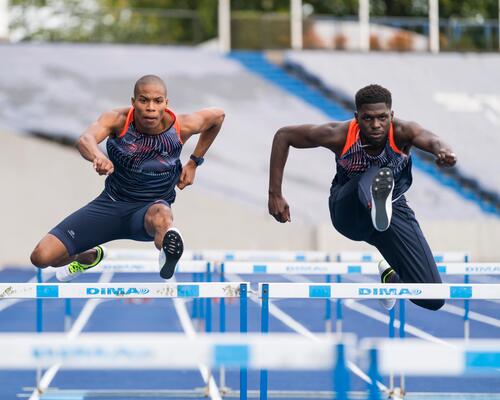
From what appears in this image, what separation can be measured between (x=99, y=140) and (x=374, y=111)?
5.13 ft

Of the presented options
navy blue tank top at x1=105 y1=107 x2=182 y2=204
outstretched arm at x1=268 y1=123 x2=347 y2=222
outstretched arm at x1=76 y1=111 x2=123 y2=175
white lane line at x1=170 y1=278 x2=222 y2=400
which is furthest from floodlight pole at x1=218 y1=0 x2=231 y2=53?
outstretched arm at x1=268 y1=123 x2=347 y2=222

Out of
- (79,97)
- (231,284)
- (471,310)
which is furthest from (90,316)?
(79,97)

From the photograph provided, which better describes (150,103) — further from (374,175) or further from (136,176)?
(374,175)

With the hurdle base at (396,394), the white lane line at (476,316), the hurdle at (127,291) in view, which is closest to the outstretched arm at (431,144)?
the hurdle at (127,291)

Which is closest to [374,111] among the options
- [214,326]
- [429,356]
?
[429,356]

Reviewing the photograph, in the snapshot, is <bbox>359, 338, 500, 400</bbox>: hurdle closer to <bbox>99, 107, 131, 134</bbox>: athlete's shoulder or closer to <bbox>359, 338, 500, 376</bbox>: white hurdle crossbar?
<bbox>359, 338, 500, 376</bbox>: white hurdle crossbar

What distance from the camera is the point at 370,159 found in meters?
5.00

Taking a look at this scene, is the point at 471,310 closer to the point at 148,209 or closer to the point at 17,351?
the point at 148,209

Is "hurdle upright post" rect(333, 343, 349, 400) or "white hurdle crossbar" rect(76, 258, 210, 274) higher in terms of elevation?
"white hurdle crossbar" rect(76, 258, 210, 274)

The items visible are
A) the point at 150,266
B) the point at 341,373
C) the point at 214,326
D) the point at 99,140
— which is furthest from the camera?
the point at 214,326

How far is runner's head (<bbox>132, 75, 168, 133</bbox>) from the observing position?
16.4 feet

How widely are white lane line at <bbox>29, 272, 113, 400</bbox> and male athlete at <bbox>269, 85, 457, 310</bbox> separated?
5.85 ft

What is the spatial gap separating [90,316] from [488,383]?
4.88 m

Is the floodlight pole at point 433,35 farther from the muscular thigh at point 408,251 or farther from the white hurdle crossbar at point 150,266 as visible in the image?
the muscular thigh at point 408,251
